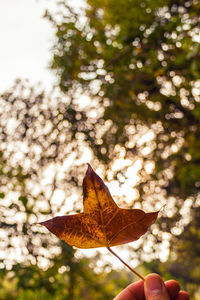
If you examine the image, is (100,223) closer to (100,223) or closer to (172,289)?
(100,223)

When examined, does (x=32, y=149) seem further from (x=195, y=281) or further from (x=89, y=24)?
(x=195, y=281)

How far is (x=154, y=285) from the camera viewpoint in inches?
36.9

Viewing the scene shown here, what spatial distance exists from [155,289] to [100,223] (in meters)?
0.31

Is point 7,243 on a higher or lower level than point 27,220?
lower

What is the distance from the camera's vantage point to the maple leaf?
2.74 feet

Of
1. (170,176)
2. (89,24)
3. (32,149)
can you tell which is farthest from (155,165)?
(89,24)

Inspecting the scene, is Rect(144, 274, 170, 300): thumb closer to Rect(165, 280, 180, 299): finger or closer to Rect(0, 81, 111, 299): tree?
Rect(165, 280, 180, 299): finger

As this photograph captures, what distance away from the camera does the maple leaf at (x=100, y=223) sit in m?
0.84

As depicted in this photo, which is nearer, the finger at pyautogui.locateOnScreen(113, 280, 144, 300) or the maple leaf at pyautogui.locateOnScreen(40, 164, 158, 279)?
the maple leaf at pyautogui.locateOnScreen(40, 164, 158, 279)

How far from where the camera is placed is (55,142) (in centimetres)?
353

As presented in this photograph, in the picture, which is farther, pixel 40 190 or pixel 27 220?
pixel 40 190

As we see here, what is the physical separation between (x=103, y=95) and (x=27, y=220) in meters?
2.09

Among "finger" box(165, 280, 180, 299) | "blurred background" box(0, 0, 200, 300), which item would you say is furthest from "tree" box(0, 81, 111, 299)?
"finger" box(165, 280, 180, 299)

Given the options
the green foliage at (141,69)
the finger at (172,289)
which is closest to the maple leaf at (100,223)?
the finger at (172,289)
